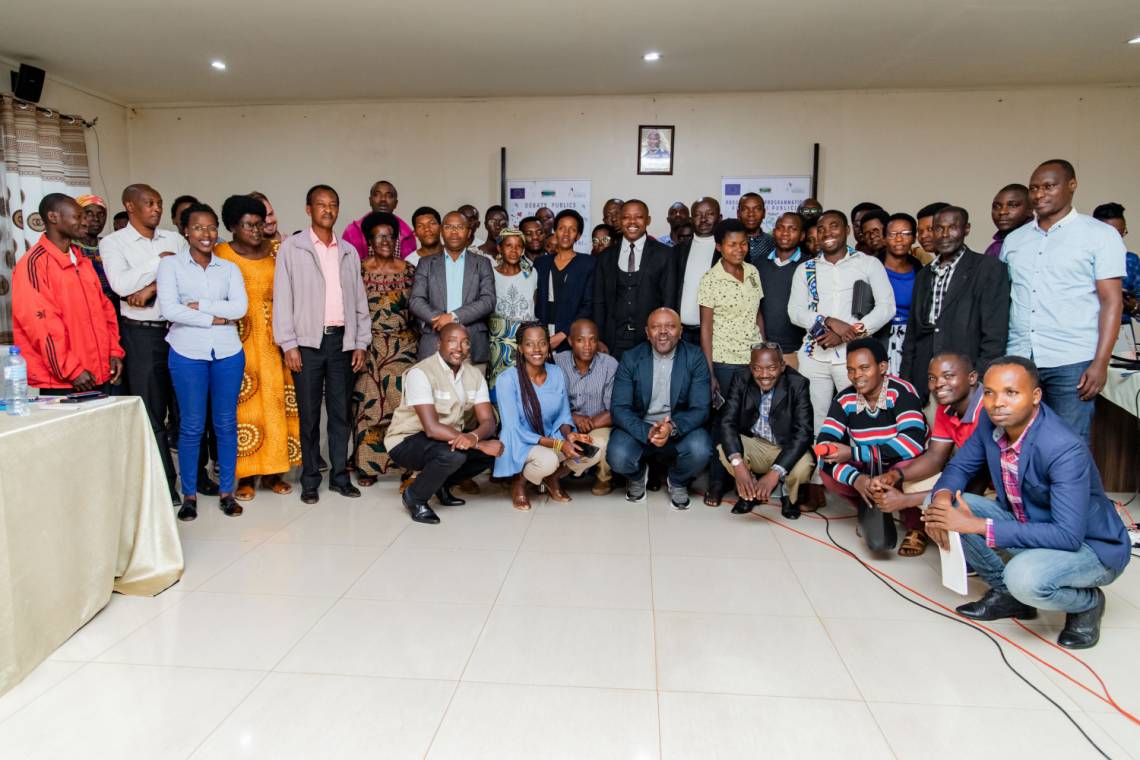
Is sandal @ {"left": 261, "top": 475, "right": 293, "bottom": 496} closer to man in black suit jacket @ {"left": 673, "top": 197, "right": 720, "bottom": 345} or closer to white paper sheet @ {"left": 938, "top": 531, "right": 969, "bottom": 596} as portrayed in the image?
man in black suit jacket @ {"left": 673, "top": 197, "right": 720, "bottom": 345}

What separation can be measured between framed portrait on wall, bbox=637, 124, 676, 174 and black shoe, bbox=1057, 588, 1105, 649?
5.13 meters

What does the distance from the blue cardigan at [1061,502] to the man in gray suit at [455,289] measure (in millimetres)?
2522

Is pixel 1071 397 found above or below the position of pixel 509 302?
below

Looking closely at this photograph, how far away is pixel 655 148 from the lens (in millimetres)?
6566

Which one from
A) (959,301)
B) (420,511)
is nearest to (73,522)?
(420,511)

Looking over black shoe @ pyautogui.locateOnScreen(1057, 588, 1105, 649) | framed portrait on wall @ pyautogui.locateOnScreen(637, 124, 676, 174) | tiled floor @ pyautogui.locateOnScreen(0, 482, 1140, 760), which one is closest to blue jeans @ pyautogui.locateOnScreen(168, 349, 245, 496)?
tiled floor @ pyautogui.locateOnScreen(0, 482, 1140, 760)

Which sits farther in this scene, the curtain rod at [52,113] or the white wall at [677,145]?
the white wall at [677,145]

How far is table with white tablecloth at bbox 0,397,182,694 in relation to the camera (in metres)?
2.00

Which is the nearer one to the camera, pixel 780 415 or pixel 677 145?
pixel 780 415

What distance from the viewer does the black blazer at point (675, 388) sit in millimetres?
3723

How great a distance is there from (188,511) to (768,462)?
2.85 m

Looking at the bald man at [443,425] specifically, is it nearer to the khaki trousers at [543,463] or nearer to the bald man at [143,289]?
the khaki trousers at [543,463]

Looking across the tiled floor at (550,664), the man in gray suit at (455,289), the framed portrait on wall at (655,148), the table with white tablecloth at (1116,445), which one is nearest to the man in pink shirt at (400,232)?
the man in gray suit at (455,289)

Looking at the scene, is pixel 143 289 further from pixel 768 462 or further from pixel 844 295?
pixel 844 295
